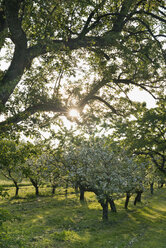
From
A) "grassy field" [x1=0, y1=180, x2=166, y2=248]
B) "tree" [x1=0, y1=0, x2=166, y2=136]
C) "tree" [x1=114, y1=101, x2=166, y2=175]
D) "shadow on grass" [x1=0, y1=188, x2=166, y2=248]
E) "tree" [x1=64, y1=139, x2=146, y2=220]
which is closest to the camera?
"tree" [x1=0, y1=0, x2=166, y2=136]

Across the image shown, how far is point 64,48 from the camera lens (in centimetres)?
1262

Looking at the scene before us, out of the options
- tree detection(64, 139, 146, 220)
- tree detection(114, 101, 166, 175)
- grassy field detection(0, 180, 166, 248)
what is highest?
tree detection(114, 101, 166, 175)

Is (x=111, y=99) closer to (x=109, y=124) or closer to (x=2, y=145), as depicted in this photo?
(x=109, y=124)

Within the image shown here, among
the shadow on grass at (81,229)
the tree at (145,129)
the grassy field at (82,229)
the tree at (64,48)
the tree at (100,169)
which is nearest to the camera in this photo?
the tree at (64,48)

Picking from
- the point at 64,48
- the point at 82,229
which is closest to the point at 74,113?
the point at 64,48

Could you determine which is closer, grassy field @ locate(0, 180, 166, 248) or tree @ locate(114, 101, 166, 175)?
grassy field @ locate(0, 180, 166, 248)

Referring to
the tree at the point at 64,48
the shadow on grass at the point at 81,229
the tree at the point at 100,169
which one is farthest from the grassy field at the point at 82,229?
the tree at the point at 64,48

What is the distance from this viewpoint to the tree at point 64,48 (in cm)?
1215

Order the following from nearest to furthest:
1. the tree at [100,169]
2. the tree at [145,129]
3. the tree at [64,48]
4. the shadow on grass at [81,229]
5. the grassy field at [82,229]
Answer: the tree at [64,48] < the grassy field at [82,229] < the shadow on grass at [81,229] < the tree at [145,129] < the tree at [100,169]

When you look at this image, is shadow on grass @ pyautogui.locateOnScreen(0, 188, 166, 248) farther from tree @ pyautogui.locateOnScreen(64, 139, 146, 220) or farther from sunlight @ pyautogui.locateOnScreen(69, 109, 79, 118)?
sunlight @ pyautogui.locateOnScreen(69, 109, 79, 118)

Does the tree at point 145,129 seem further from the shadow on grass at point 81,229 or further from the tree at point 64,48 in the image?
the shadow on grass at point 81,229

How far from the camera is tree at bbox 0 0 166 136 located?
39.9 feet

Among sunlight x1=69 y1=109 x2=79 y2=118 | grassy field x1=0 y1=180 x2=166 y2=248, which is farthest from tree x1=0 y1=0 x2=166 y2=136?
grassy field x1=0 y1=180 x2=166 y2=248

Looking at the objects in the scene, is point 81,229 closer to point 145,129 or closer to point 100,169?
point 100,169
